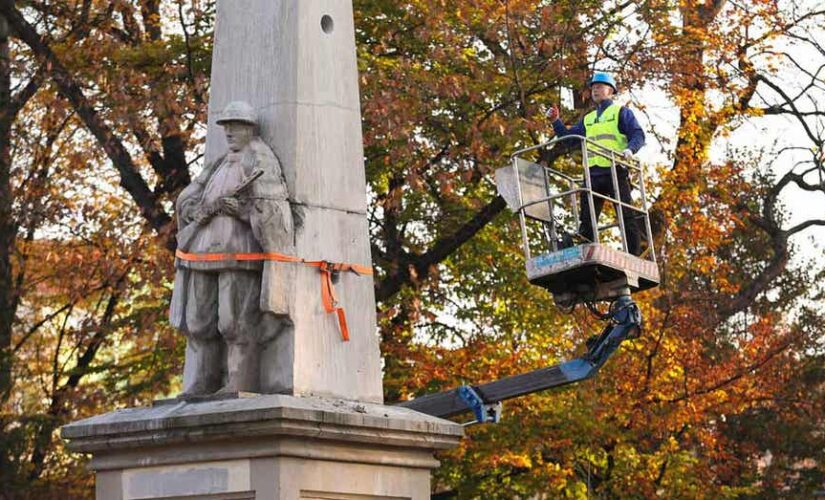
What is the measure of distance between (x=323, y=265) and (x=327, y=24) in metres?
1.56

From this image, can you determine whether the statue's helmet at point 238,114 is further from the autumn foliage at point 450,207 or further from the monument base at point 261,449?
the autumn foliage at point 450,207

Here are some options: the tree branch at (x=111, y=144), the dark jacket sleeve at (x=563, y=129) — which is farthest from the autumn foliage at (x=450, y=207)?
the dark jacket sleeve at (x=563, y=129)

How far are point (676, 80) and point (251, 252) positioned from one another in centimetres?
1454

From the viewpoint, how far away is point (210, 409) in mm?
9203

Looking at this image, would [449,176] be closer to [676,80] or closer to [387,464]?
[676,80]

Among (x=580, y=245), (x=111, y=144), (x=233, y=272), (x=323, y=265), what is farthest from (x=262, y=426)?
(x=111, y=144)

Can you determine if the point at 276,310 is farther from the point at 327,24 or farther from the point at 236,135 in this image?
the point at 327,24

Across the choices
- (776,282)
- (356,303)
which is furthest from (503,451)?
(776,282)

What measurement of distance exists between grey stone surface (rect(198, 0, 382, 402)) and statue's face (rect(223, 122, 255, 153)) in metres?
0.17

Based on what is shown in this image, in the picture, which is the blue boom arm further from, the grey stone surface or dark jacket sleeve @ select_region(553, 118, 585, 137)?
the grey stone surface

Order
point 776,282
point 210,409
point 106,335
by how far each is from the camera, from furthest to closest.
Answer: point 776,282 → point 106,335 → point 210,409

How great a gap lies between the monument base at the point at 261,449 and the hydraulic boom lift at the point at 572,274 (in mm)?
2092

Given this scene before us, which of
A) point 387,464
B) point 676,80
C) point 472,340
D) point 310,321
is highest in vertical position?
point 676,80

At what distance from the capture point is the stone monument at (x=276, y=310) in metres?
9.20
